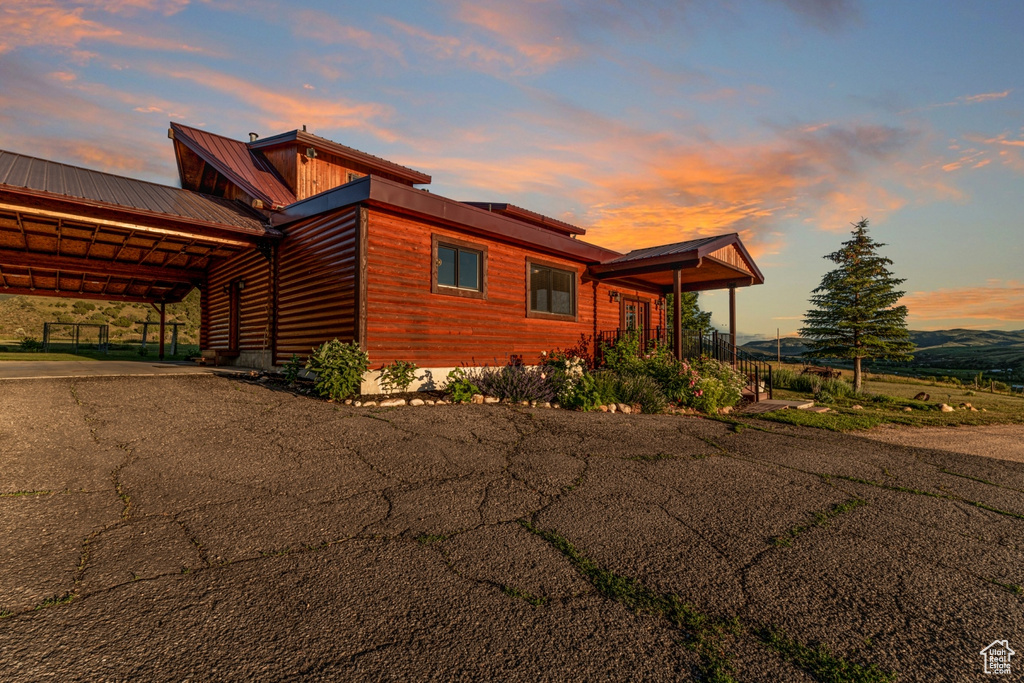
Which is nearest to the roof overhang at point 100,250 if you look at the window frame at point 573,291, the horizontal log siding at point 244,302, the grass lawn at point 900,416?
the horizontal log siding at point 244,302

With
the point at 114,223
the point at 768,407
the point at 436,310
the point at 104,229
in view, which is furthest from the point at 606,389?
the point at 104,229

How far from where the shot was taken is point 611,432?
6262mm

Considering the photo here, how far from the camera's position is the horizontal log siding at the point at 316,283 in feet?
26.0

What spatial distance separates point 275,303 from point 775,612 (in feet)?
35.4

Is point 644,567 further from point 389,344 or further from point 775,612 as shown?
point 389,344

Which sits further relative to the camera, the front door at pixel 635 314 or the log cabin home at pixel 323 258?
the front door at pixel 635 314

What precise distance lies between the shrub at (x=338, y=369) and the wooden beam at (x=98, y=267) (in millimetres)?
9065

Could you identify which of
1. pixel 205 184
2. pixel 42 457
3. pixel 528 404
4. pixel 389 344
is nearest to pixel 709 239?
pixel 528 404

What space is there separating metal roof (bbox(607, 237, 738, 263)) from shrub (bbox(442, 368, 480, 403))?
5.81 m

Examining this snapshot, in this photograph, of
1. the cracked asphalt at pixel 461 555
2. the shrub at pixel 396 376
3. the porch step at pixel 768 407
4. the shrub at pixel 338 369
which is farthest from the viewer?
the porch step at pixel 768 407

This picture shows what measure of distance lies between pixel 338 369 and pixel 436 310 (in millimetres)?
2301

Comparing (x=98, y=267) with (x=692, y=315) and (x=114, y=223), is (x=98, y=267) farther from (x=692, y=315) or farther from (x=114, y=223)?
(x=692, y=315)

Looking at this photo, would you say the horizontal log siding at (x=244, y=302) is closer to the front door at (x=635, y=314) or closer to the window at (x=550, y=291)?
the window at (x=550, y=291)

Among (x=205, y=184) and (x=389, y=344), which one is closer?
(x=389, y=344)
